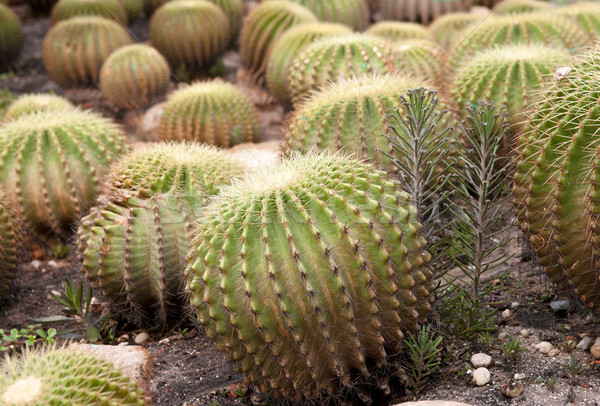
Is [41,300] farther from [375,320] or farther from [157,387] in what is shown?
[375,320]

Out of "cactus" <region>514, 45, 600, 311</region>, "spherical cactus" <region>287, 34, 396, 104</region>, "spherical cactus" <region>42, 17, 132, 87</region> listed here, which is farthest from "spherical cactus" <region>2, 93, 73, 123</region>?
"cactus" <region>514, 45, 600, 311</region>

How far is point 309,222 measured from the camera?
2621mm

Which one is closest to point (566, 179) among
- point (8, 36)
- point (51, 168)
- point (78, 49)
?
point (51, 168)

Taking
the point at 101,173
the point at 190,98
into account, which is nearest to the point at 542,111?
the point at 101,173

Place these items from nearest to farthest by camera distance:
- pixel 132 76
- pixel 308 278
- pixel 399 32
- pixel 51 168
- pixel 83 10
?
pixel 308 278
pixel 51 168
pixel 399 32
pixel 132 76
pixel 83 10

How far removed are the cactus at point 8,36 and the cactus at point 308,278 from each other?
24.7 ft

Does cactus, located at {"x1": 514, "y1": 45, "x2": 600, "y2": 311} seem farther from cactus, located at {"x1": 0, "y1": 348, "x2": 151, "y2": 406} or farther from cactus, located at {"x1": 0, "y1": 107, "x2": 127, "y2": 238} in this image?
cactus, located at {"x1": 0, "y1": 107, "x2": 127, "y2": 238}

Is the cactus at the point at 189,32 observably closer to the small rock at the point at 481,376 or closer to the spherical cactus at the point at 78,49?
the spherical cactus at the point at 78,49

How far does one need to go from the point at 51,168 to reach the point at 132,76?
10.2 ft

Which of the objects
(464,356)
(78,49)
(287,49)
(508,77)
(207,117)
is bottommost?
(464,356)

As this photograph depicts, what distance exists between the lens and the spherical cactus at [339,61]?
17.1 ft

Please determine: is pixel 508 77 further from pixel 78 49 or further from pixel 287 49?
pixel 78 49

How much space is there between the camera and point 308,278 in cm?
257

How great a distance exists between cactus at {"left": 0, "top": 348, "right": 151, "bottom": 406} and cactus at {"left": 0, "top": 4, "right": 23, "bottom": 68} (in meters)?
7.78
